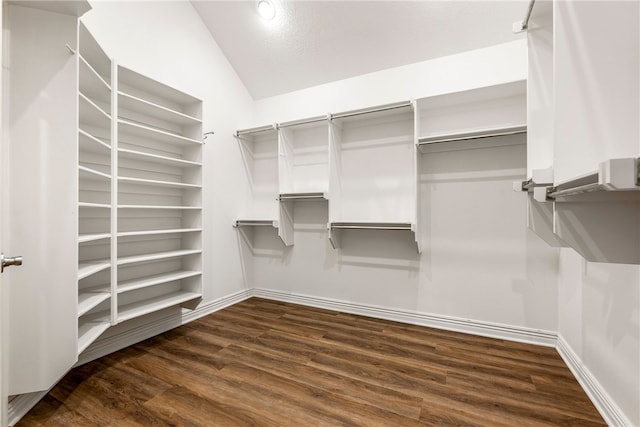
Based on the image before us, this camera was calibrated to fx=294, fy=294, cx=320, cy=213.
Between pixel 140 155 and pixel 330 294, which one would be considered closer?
pixel 140 155

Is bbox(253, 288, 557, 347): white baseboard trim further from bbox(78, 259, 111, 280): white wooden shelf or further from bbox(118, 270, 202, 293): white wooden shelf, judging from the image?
bbox(78, 259, 111, 280): white wooden shelf

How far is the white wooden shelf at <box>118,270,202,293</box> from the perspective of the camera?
85.1 inches

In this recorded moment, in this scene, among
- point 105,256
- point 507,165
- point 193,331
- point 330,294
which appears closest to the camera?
point 105,256

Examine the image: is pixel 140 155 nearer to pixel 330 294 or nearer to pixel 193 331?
pixel 193 331

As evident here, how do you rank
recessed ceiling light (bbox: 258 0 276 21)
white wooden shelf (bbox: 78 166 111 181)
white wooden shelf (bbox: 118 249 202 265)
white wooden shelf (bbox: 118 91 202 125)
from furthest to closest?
recessed ceiling light (bbox: 258 0 276 21) → white wooden shelf (bbox: 118 91 202 125) → white wooden shelf (bbox: 118 249 202 265) → white wooden shelf (bbox: 78 166 111 181)

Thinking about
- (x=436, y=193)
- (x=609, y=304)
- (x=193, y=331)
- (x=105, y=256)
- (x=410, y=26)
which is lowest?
(x=193, y=331)

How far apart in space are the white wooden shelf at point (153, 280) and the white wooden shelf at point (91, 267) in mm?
211

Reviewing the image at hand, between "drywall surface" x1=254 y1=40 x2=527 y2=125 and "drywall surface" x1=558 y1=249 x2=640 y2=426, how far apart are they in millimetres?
1535

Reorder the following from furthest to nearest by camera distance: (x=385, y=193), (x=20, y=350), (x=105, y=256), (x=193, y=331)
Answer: (x=385, y=193) → (x=193, y=331) → (x=105, y=256) → (x=20, y=350)

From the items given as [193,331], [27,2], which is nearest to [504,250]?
[193,331]

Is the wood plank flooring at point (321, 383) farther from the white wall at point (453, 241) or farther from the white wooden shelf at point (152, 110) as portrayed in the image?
the white wooden shelf at point (152, 110)

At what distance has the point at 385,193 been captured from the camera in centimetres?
298

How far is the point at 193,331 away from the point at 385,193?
88.4 inches

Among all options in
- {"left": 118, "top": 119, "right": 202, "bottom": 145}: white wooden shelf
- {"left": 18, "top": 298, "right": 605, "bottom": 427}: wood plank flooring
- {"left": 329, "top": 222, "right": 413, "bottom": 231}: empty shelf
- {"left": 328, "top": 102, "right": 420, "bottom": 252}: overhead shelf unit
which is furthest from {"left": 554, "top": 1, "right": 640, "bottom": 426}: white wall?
{"left": 118, "top": 119, "right": 202, "bottom": 145}: white wooden shelf
